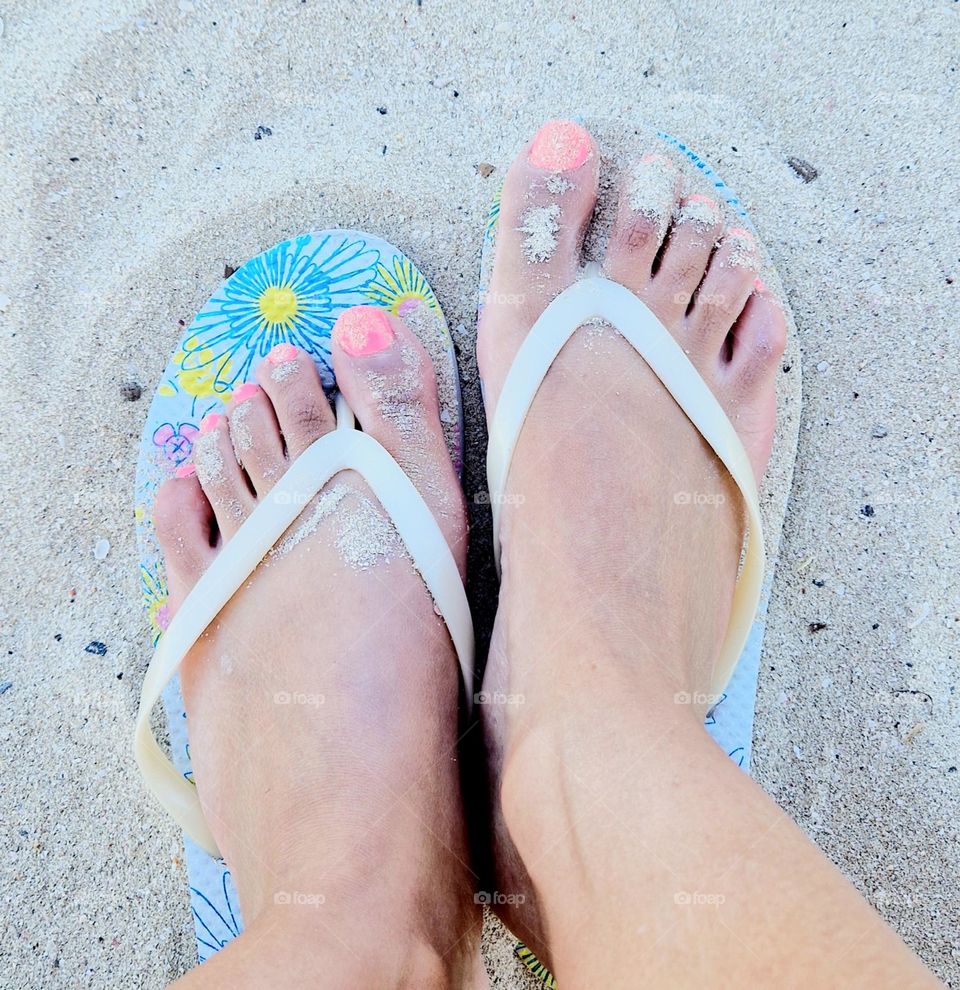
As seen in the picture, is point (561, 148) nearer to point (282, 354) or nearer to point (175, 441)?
point (282, 354)

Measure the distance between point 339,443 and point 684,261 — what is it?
55 cm

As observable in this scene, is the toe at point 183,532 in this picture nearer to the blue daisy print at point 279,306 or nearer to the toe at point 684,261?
the blue daisy print at point 279,306

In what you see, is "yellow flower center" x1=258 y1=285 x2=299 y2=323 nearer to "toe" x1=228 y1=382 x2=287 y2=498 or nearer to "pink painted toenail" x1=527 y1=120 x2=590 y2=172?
"toe" x1=228 y1=382 x2=287 y2=498

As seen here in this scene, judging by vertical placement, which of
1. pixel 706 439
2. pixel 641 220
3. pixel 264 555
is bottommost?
pixel 264 555

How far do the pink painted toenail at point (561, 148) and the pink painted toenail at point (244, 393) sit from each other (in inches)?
20.2

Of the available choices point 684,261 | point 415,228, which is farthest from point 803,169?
point 415,228

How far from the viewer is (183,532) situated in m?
1.21

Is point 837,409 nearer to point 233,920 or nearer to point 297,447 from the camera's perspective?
point 297,447

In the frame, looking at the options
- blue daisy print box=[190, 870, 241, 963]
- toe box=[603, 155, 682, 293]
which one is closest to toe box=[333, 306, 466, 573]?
toe box=[603, 155, 682, 293]

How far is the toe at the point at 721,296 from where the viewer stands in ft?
3.89

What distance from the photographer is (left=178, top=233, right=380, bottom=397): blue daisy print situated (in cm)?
126

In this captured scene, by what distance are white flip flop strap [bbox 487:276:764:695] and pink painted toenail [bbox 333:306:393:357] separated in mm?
187

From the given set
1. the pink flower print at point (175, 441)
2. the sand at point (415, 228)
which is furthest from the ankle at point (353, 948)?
the pink flower print at point (175, 441)

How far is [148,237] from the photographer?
1.29 meters
